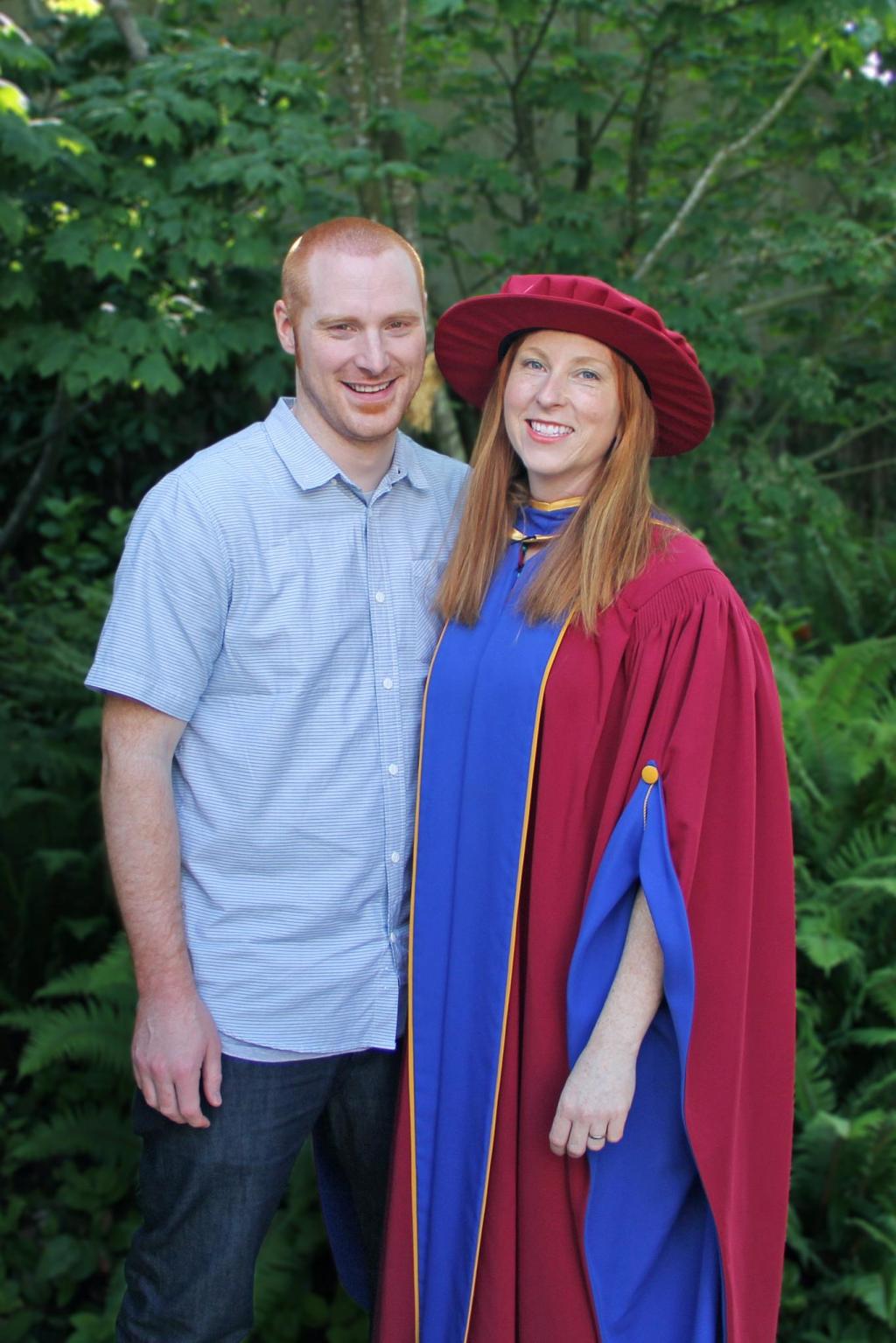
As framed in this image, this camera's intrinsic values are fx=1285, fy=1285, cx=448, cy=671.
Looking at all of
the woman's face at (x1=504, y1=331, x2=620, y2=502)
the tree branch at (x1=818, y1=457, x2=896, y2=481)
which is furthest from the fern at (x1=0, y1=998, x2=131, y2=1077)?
the tree branch at (x1=818, y1=457, x2=896, y2=481)

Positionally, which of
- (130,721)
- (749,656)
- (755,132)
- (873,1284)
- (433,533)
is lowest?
(873,1284)

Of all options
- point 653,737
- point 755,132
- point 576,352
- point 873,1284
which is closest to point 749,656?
point 653,737

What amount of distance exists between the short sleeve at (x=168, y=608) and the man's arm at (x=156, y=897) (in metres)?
0.05

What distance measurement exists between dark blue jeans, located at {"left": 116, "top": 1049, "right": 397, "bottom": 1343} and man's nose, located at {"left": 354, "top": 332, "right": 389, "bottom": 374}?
105 cm

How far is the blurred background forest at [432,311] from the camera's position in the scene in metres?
3.03

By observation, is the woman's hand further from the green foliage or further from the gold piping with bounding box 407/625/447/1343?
the green foliage

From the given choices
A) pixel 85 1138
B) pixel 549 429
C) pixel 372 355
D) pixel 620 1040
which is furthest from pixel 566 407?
pixel 85 1138

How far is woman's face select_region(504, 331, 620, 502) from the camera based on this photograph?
1.91 meters

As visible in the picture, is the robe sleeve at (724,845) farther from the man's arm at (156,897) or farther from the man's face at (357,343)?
the man's arm at (156,897)

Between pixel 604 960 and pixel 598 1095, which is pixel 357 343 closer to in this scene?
pixel 604 960

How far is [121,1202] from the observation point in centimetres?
324

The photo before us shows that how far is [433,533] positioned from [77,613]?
357 centimetres

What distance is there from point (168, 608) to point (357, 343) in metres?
0.49

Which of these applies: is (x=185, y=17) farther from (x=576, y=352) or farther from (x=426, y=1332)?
(x=426, y=1332)
